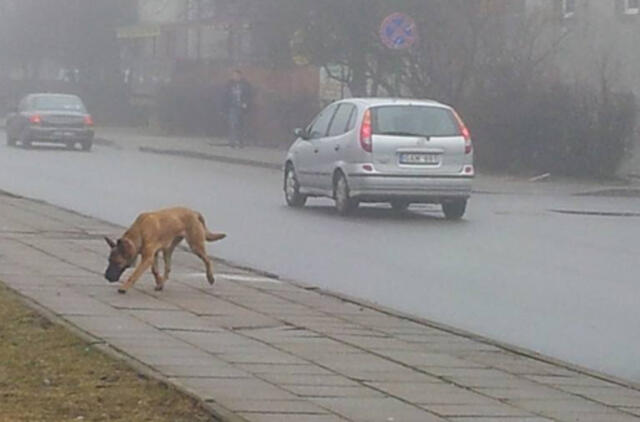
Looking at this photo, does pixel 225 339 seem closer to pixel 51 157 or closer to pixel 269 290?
pixel 269 290

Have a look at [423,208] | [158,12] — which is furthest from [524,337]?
[158,12]

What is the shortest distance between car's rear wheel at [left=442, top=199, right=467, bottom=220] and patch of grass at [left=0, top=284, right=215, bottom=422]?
1297 centimetres

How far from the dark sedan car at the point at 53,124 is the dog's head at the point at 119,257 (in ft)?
109

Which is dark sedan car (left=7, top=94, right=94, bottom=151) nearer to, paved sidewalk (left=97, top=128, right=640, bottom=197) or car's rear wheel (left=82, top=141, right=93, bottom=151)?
Result: car's rear wheel (left=82, top=141, right=93, bottom=151)

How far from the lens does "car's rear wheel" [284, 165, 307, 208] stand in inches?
964

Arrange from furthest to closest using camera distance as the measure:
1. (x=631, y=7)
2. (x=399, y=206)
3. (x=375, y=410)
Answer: (x=631, y=7)
(x=399, y=206)
(x=375, y=410)

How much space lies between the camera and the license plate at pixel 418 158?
2239 cm

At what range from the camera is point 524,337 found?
11648 mm

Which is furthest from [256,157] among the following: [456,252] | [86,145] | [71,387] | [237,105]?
[71,387]

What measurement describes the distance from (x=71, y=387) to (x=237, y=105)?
38.4 m

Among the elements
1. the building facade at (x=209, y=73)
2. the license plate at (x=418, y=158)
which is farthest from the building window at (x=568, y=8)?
the license plate at (x=418, y=158)

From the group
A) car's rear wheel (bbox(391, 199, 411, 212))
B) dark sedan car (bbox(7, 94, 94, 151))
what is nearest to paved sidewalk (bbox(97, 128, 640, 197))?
dark sedan car (bbox(7, 94, 94, 151))

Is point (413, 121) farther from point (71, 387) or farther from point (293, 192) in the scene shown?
point (71, 387)

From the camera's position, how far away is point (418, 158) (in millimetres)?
22406
